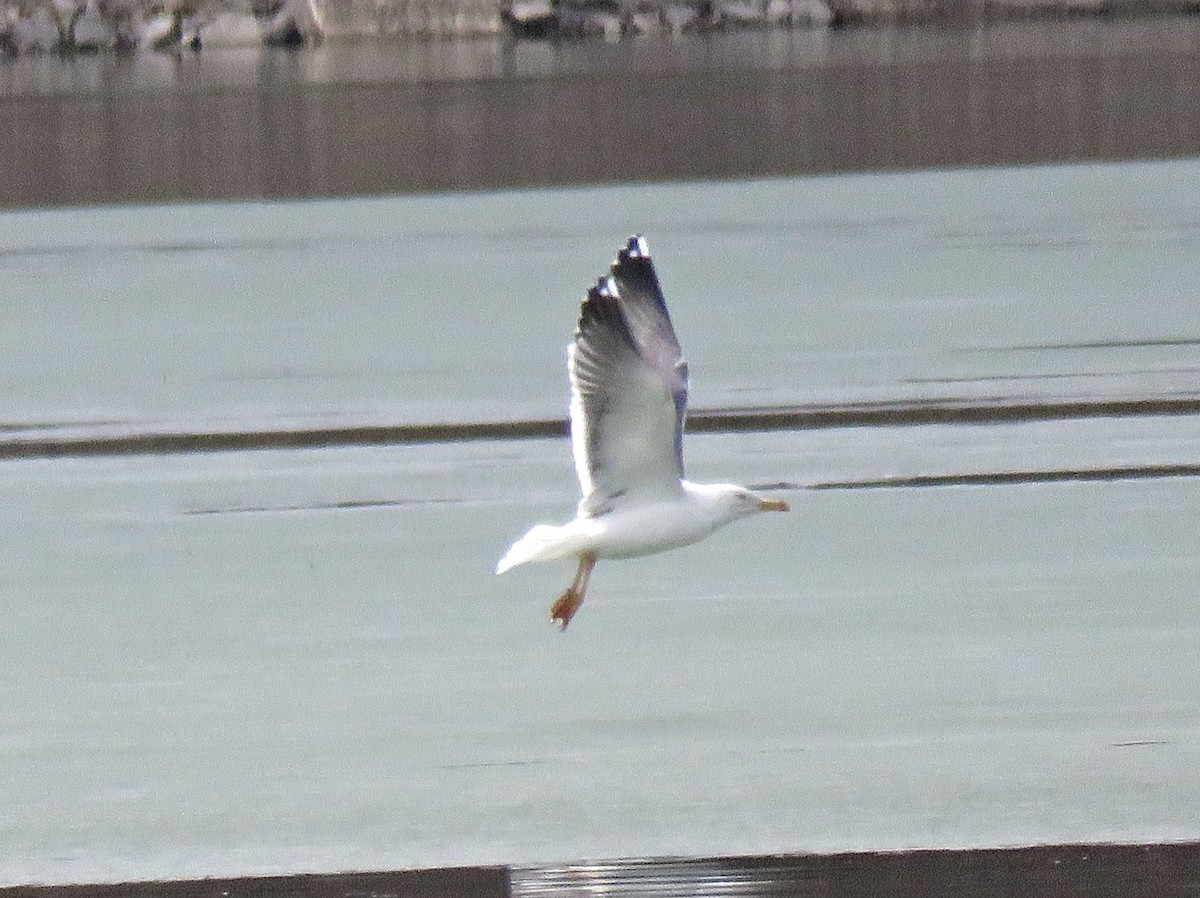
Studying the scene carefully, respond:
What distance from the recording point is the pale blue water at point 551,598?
18.0 feet

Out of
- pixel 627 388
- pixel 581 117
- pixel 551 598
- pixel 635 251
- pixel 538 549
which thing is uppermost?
pixel 635 251

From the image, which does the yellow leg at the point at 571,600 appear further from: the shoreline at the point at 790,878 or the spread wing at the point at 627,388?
the shoreline at the point at 790,878

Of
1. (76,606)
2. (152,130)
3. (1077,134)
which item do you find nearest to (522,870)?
(76,606)

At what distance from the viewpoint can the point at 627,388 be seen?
18.7ft

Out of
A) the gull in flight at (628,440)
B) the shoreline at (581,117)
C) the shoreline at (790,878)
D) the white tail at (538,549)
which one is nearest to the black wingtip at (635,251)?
the gull in flight at (628,440)

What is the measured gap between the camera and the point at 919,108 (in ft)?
87.5

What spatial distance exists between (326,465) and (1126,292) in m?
5.32

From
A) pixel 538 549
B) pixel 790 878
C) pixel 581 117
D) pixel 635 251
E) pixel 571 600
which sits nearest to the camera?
pixel 790 878

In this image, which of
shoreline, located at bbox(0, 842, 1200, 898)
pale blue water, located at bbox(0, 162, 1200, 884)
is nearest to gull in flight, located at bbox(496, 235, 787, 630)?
pale blue water, located at bbox(0, 162, 1200, 884)

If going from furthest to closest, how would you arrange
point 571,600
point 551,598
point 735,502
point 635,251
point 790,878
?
point 551,598 → point 735,502 → point 571,600 → point 635,251 → point 790,878

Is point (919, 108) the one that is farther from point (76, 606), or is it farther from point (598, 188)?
point (76, 606)

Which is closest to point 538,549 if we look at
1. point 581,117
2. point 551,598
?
point 551,598

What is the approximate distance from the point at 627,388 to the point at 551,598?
174cm

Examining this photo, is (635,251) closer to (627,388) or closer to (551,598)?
(627,388)
